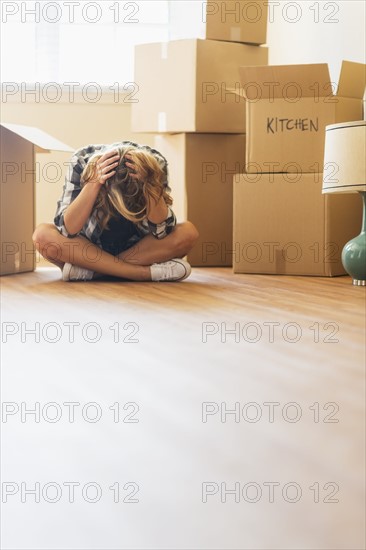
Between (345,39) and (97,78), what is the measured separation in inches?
55.3

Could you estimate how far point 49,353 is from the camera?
158 cm

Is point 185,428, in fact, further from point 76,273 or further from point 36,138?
point 36,138

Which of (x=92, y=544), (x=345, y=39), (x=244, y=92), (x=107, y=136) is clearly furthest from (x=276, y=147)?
(x=92, y=544)

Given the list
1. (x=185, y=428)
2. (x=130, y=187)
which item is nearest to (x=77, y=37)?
(x=130, y=187)

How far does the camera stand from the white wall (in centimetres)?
352

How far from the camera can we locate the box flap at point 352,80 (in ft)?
10.4

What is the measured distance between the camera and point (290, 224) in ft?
10.4

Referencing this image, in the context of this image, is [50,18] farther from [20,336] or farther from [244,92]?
[20,336]

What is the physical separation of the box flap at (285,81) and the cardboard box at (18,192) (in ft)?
2.32

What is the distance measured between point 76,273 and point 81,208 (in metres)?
0.23

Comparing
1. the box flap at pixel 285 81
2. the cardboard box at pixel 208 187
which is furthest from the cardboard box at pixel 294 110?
the cardboard box at pixel 208 187

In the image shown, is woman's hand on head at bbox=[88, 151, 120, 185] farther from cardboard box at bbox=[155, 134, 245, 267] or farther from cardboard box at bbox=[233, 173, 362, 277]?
cardboard box at bbox=[155, 134, 245, 267]

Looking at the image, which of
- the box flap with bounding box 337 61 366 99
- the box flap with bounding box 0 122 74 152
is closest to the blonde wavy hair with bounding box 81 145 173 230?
the box flap with bounding box 0 122 74 152

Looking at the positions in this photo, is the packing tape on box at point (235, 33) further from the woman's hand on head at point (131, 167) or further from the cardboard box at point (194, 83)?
the woman's hand on head at point (131, 167)
